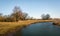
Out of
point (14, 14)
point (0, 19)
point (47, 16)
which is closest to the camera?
point (0, 19)

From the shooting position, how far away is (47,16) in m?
177

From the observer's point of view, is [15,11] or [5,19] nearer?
[5,19]

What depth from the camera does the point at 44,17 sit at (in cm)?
17762

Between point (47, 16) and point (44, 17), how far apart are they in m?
4.50

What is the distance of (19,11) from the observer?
9269cm

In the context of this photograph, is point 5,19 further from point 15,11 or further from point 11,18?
point 15,11

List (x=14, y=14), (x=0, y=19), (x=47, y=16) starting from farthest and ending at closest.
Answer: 1. (x=47, y=16)
2. (x=14, y=14)
3. (x=0, y=19)

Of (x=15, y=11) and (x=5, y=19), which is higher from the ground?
(x=15, y=11)

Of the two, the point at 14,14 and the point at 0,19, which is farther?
the point at 14,14

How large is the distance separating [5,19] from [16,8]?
1527cm

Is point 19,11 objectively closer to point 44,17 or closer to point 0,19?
point 0,19

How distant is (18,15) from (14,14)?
315 centimetres

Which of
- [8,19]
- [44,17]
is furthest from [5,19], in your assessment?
[44,17]

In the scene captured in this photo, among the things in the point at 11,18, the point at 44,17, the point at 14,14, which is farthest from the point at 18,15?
the point at 44,17
